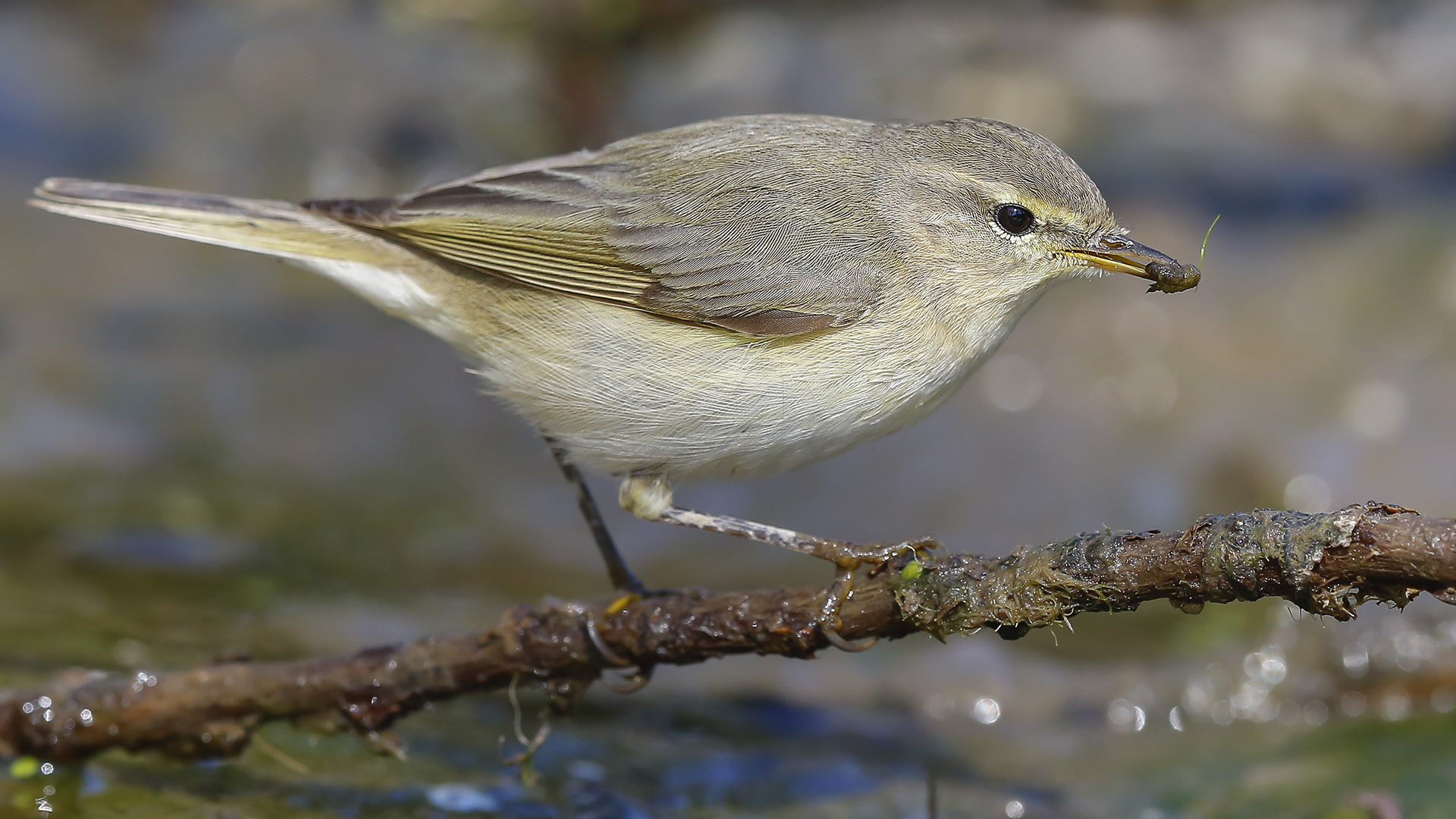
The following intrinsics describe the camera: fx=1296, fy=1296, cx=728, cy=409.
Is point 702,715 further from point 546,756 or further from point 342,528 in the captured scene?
point 342,528

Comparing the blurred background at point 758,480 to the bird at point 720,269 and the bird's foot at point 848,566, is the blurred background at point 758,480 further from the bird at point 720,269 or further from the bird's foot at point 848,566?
the bird at point 720,269

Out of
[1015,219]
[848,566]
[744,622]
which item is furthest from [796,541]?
[1015,219]

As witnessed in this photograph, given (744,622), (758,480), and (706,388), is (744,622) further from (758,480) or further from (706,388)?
(758,480)

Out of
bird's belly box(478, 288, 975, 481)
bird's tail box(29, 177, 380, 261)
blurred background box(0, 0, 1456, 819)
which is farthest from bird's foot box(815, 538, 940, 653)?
bird's tail box(29, 177, 380, 261)

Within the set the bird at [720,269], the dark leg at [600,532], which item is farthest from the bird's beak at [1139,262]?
the dark leg at [600,532]

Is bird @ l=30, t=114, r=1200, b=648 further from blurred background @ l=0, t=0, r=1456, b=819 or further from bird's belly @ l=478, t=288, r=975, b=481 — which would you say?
blurred background @ l=0, t=0, r=1456, b=819
